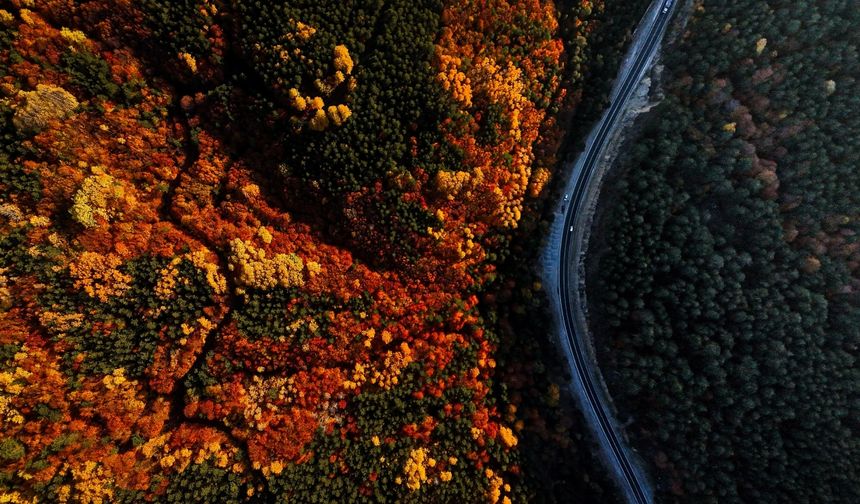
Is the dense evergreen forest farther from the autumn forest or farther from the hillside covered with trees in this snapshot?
the hillside covered with trees

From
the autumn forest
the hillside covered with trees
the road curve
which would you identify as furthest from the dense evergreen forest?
the hillside covered with trees

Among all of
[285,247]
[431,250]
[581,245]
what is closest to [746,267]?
[581,245]

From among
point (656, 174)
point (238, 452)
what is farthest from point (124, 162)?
point (656, 174)

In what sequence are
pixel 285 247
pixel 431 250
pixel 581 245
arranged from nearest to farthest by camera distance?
pixel 285 247 < pixel 431 250 < pixel 581 245

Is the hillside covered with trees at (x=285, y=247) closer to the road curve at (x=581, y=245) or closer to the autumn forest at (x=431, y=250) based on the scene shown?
the autumn forest at (x=431, y=250)

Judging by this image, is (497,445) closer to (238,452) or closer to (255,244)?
(238,452)

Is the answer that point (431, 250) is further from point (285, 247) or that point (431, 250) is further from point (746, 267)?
point (746, 267)
